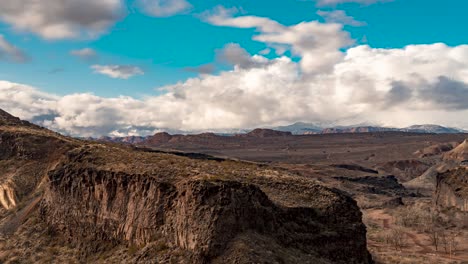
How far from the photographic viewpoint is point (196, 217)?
3994 cm

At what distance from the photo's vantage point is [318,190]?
1951 inches

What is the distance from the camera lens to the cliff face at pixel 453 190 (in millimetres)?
112750

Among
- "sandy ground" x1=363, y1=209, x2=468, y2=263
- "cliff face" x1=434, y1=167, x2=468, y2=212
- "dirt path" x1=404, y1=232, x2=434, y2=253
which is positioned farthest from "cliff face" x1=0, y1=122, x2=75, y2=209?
"cliff face" x1=434, y1=167, x2=468, y2=212

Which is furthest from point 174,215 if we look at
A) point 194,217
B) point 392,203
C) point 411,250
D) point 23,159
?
point 392,203

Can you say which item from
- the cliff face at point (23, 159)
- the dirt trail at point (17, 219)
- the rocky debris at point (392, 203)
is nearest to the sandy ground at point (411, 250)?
the rocky debris at point (392, 203)

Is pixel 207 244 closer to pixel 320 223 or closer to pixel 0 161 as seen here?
pixel 320 223

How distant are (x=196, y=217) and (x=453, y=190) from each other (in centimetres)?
9934

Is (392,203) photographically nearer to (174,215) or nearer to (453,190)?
(453,190)

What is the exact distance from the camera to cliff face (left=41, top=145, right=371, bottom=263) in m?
39.2

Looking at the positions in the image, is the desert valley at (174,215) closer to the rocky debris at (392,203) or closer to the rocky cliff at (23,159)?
the rocky cliff at (23,159)

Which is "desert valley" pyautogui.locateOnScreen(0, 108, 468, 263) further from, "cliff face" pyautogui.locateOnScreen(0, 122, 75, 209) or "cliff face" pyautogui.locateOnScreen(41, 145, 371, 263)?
"cliff face" pyautogui.locateOnScreen(0, 122, 75, 209)

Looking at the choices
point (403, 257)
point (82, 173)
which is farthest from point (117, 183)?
point (403, 257)

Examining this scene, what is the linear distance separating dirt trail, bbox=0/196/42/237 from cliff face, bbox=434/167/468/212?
99750 millimetres

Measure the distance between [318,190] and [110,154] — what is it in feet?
92.9
